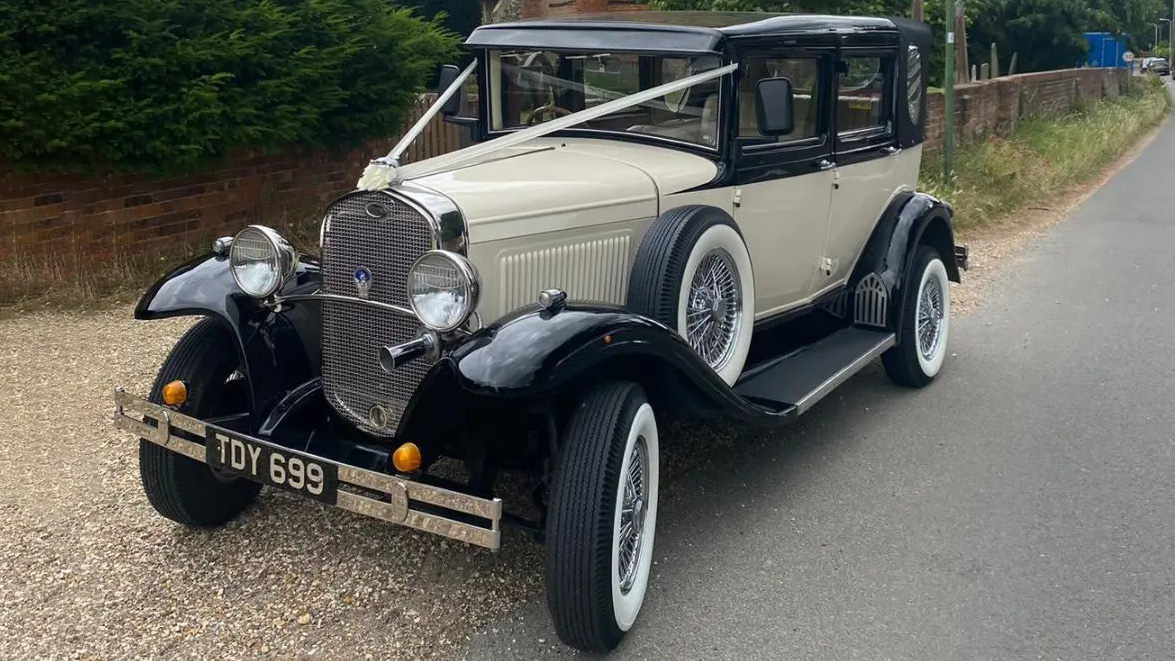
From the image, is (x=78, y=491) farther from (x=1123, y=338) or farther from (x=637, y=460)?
(x=1123, y=338)

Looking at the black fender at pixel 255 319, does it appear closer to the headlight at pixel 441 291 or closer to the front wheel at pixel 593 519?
the headlight at pixel 441 291

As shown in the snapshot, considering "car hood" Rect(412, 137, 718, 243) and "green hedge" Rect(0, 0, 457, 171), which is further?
"green hedge" Rect(0, 0, 457, 171)

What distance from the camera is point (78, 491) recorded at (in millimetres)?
4512

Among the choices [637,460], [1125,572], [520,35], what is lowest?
[1125,572]

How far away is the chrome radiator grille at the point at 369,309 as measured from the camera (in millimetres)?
3537

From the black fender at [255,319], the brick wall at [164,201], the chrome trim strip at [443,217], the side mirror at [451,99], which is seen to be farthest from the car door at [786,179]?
the brick wall at [164,201]

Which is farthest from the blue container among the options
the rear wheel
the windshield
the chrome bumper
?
the chrome bumper

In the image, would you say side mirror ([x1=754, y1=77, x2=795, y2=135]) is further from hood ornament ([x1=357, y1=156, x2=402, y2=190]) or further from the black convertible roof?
hood ornament ([x1=357, y1=156, x2=402, y2=190])

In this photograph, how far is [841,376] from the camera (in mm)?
4906

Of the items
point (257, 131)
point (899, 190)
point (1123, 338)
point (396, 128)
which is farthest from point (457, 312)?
point (396, 128)

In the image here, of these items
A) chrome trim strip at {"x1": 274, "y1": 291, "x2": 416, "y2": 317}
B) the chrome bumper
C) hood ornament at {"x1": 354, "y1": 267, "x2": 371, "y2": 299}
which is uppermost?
hood ornament at {"x1": 354, "y1": 267, "x2": 371, "y2": 299}

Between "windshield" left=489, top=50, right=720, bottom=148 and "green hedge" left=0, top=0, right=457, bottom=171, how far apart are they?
3.14m

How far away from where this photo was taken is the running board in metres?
4.49

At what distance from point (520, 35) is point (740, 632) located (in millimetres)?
2794
